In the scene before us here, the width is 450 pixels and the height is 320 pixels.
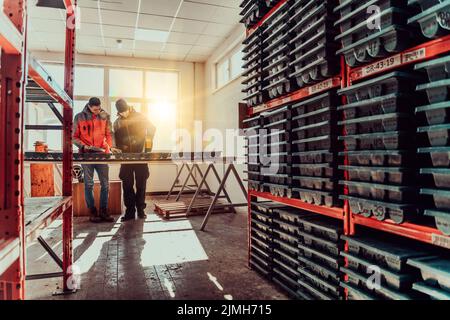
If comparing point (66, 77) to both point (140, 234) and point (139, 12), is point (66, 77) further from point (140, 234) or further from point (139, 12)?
point (139, 12)

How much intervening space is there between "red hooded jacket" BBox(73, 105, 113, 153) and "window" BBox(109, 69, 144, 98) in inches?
143

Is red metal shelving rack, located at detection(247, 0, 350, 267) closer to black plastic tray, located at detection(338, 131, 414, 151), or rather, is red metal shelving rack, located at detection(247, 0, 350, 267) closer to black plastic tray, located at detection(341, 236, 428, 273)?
black plastic tray, located at detection(341, 236, 428, 273)

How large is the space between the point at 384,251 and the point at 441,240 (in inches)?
9.1

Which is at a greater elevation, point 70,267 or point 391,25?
point 391,25

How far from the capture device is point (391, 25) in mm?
1188

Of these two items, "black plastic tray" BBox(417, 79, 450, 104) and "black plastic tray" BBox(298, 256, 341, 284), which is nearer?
"black plastic tray" BBox(417, 79, 450, 104)

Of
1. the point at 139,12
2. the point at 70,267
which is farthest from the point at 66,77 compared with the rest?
the point at 139,12

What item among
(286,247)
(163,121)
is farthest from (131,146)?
(163,121)

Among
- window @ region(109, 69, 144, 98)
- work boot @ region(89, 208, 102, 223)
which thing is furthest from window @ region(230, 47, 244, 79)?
work boot @ region(89, 208, 102, 223)

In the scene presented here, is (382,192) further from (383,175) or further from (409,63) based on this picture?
(409,63)

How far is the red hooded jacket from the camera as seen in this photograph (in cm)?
430

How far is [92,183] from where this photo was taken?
446 centimetres

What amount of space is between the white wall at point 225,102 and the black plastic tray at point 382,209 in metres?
3.73

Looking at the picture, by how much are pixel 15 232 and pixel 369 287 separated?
132 centimetres
